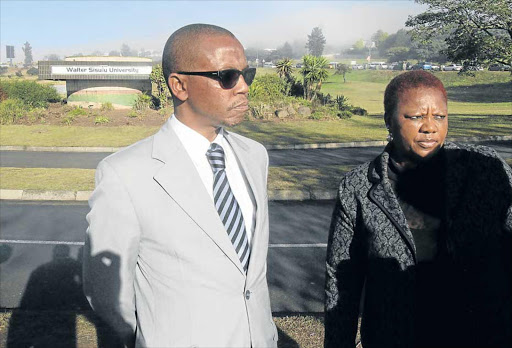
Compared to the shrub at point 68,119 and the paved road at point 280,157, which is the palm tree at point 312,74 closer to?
the shrub at point 68,119

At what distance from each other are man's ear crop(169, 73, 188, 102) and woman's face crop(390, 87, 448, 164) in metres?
0.99

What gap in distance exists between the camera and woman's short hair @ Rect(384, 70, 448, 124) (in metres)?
2.42

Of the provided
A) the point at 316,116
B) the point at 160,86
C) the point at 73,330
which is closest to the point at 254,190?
the point at 73,330

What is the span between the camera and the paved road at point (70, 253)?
19.0ft

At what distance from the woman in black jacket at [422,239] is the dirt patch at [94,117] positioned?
21147 mm

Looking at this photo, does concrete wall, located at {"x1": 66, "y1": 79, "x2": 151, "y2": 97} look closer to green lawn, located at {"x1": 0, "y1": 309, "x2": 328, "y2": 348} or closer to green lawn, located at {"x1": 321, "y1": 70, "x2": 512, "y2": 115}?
green lawn, located at {"x1": 321, "y1": 70, "x2": 512, "y2": 115}

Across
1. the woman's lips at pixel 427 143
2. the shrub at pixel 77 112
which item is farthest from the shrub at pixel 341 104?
the woman's lips at pixel 427 143

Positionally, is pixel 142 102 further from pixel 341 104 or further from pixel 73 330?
pixel 73 330

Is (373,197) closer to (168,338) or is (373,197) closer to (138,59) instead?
(168,338)

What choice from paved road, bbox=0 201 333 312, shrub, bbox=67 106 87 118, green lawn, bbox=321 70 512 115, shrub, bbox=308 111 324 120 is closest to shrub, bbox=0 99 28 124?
shrub, bbox=67 106 87 118

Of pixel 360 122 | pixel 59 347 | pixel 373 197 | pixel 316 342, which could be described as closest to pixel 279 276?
pixel 316 342

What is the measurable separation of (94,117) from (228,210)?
23.7m

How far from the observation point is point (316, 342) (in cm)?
428

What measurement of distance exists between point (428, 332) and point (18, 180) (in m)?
11.3
